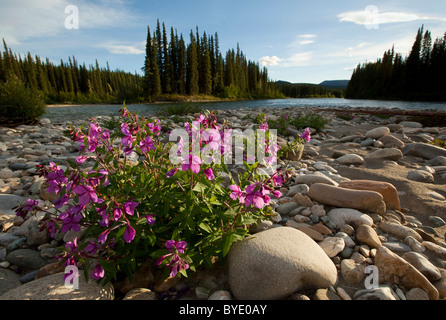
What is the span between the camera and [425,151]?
638 centimetres

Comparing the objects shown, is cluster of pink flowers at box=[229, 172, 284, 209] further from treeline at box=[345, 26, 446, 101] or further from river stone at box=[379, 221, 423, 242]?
treeline at box=[345, 26, 446, 101]

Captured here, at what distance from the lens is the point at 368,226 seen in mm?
3010

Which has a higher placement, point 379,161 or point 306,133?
point 306,133

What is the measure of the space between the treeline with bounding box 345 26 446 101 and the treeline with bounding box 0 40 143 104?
64.4 m

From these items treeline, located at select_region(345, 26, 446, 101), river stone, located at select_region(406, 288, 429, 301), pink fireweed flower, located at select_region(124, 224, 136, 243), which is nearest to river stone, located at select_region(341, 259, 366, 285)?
river stone, located at select_region(406, 288, 429, 301)

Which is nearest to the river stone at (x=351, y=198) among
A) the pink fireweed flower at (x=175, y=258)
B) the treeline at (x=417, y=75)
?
the pink fireweed flower at (x=175, y=258)

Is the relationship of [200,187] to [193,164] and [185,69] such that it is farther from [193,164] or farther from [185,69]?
[185,69]

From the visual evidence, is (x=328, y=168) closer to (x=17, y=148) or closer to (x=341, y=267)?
(x=341, y=267)

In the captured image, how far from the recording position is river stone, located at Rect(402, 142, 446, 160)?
6.28 meters

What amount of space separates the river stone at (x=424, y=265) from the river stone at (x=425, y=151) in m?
5.16

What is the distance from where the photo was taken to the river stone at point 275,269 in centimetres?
208

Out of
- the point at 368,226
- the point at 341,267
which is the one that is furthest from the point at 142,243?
the point at 368,226

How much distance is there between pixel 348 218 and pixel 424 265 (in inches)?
38.6
